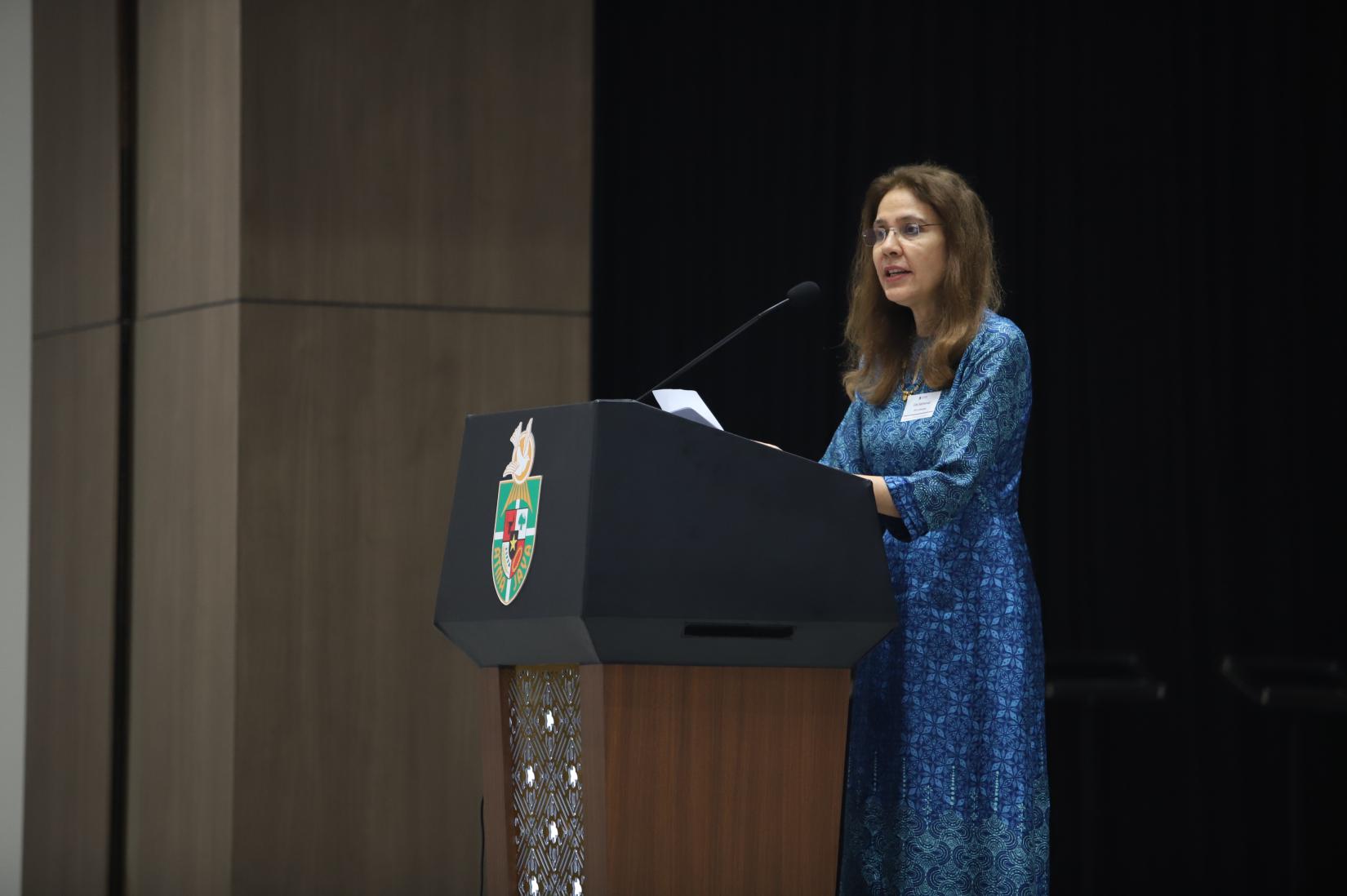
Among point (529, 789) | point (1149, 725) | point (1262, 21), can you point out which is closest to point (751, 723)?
point (529, 789)

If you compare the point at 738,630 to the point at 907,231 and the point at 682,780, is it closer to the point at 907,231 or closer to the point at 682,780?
the point at 682,780

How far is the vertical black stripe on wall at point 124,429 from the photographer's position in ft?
14.7

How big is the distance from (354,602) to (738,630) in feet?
7.40

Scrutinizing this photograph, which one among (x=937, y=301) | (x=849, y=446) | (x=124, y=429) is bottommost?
(x=849, y=446)

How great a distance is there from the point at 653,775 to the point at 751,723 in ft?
0.53

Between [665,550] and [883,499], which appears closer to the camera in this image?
[665,550]

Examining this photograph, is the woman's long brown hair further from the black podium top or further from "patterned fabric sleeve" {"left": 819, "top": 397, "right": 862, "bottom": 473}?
the black podium top

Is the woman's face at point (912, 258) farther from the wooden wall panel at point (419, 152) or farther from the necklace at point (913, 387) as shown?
the wooden wall panel at point (419, 152)

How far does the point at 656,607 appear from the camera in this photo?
6.59 feet

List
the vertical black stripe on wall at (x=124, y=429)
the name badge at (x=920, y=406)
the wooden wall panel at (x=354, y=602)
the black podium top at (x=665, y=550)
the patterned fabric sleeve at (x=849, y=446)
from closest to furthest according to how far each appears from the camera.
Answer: the black podium top at (x=665, y=550) < the name badge at (x=920, y=406) < the patterned fabric sleeve at (x=849, y=446) < the wooden wall panel at (x=354, y=602) < the vertical black stripe on wall at (x=124, y=429)

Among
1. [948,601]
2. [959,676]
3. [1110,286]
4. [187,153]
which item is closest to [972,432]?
[948,601]

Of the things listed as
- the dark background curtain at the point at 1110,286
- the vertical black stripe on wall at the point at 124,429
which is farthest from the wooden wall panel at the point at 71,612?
the dark background curtain at the point at 1110,286

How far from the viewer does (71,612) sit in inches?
184

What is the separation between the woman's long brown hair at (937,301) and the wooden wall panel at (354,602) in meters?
1.77
